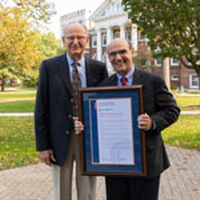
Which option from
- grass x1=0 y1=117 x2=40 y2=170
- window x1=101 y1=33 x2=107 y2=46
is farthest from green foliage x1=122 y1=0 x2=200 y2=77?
window x1=101 y1=33 x2=107 y2=46

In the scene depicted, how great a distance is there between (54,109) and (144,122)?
1.06 metres

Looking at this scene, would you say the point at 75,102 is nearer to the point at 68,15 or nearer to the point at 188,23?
the point at 188,23

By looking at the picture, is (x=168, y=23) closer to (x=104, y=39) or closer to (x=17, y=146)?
(x=17, y=146)

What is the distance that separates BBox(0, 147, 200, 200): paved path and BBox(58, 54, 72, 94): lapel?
2438 millimetres

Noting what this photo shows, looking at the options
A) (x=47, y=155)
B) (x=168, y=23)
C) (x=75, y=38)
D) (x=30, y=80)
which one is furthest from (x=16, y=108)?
(x=30, y=80)

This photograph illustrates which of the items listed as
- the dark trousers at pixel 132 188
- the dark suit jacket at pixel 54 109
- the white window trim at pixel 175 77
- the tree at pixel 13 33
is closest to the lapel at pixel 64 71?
the dark suit jacket at pixel 54 109

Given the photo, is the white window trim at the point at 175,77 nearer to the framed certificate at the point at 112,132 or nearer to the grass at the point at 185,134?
the grass at the point at 185,134

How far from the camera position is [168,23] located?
15.4 meters

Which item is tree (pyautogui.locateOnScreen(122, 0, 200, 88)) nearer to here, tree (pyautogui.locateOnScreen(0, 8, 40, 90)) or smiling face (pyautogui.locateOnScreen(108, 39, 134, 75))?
tree (pyautogui.locateOnScreen(0, 8, 40, 90))

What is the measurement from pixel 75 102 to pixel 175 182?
3199mm

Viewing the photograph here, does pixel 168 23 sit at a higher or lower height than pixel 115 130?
higher

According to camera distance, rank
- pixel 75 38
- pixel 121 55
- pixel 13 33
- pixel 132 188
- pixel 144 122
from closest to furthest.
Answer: pixel 144 122 → pixel 121 55 → pixel 132 188 → pixel 75 38 → pixel 13 33

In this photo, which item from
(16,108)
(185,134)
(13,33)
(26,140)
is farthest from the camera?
(16,108)

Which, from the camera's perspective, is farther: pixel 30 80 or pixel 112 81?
pixel 30 80
